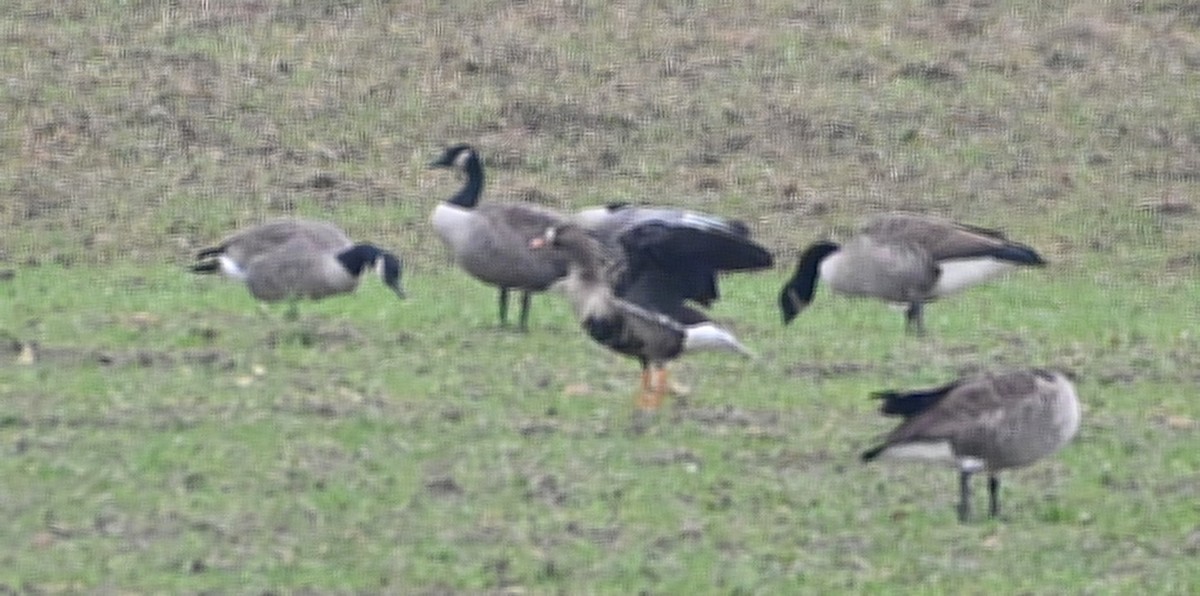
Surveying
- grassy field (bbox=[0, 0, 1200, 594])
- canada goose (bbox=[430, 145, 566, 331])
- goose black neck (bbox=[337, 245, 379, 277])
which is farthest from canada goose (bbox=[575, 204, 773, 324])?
goose black neck (bbox=[337, 245, 379, 277])

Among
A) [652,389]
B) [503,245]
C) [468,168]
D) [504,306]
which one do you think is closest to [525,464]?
[652,389]

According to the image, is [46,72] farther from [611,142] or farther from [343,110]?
[611,142]

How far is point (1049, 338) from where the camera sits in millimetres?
13594

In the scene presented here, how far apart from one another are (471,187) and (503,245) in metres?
1.27

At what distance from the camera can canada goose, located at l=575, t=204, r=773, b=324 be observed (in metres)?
11.1

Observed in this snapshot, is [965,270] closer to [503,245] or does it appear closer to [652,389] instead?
[503,245]

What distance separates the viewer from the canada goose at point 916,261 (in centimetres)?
1385

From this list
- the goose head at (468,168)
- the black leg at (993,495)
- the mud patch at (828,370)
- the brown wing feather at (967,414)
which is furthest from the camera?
the goose head at (468,168)

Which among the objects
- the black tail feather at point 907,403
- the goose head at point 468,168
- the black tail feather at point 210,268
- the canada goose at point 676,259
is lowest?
the black tail feather at point 210,268

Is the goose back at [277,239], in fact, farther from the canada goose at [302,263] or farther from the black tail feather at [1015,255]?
the black tail feather at [1015,255]

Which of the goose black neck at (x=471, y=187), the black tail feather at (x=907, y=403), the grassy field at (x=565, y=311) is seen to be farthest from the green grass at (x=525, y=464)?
the goose black neck at (x=471, y=187)

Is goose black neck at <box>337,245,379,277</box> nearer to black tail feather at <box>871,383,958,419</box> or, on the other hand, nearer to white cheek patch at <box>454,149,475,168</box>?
white cheek patch at <box>454,149,475,168</box>

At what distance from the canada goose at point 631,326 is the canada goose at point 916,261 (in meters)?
2.66

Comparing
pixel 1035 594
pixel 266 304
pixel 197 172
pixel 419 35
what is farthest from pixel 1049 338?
pixel 419 35
